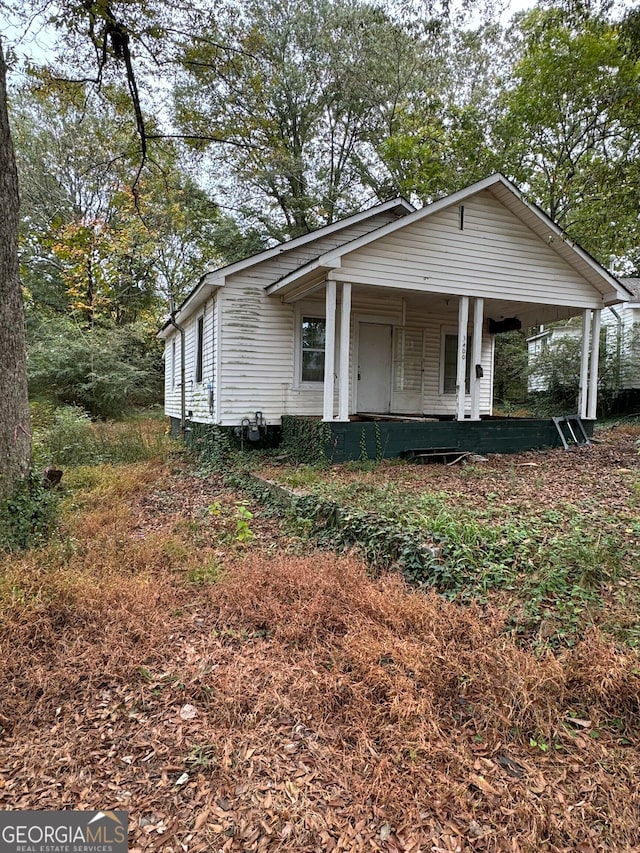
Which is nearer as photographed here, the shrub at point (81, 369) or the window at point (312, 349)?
the window at point (312, 349)

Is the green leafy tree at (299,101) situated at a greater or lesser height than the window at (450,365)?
greater

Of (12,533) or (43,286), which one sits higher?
(43,286)

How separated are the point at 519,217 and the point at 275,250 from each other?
4.94m

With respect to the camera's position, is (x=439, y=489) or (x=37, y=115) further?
(x=37, y=115)

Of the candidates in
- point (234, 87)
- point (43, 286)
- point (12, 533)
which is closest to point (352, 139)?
point (234, 87)

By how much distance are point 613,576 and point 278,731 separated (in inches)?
103

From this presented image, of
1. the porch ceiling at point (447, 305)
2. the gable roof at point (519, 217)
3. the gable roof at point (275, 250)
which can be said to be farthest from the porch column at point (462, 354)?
the gable roof at point (275, 250)

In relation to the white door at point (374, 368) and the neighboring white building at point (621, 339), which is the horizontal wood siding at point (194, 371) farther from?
the neighboring white building at point (621, 339)

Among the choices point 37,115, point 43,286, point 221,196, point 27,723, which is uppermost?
point 37,115

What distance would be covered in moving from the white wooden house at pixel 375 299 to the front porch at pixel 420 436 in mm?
264

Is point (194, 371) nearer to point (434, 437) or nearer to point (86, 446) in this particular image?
point (86, 446)

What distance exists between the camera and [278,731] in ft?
7.20

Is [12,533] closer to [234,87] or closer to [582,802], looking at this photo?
[582,802]

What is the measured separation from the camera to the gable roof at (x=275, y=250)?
873 centimetres
